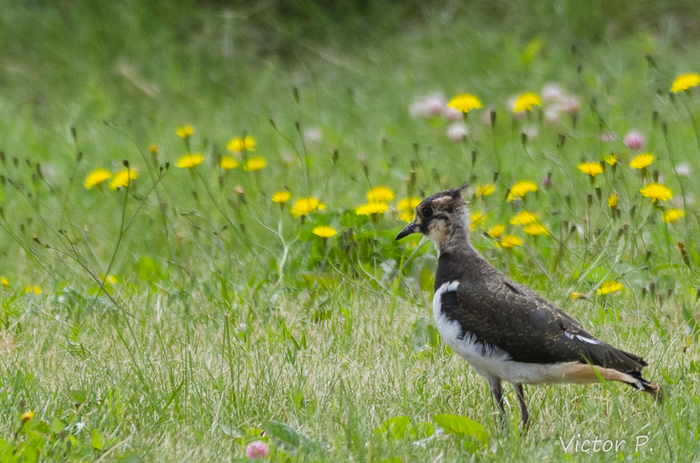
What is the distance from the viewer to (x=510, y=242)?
4.66 meters

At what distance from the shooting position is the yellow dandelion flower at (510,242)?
4605 millimetres

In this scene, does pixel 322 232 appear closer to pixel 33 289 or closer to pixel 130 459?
pixel 33 289

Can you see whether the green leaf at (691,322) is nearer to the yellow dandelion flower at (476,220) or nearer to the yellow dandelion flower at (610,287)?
the yellow dandelion flower at (610,287)

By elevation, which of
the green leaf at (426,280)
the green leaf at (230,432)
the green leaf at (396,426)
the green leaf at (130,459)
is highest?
the green leaf at (130,459)

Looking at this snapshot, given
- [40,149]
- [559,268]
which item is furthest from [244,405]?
[40,149]

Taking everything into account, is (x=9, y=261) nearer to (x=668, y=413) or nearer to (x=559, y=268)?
(x=559, y=268)

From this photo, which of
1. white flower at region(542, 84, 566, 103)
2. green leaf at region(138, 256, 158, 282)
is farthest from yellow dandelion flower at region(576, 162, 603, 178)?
white flower at region(542, 84, 566, 103)

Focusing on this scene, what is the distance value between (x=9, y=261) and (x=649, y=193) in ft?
12.5

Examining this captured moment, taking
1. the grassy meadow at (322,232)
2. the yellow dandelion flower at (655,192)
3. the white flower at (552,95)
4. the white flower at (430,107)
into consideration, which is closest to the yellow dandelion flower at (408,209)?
the grassy meadow at (322,232)

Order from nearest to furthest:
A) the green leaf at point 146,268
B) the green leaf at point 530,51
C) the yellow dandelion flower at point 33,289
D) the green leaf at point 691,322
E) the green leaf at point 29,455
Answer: the green leaf at point 29,455, the green leaf at point 691,322, the yellow dandelion flower at point 33,289, the green leaf at point 146,268, the green leaf at point 530,51

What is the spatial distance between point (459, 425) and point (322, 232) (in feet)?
6.13

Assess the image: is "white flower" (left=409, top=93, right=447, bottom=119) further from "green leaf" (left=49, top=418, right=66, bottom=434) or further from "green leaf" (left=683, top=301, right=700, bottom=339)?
"green leaf" (left=49, top=418, right=66, bottom=434)

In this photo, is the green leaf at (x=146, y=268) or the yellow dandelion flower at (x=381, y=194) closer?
the yellow dandelion flower at (x=381, y=194)

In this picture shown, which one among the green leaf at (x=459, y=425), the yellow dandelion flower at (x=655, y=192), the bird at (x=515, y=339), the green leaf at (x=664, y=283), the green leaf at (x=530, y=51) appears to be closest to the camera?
the green leaf at (x=459, y=425)
